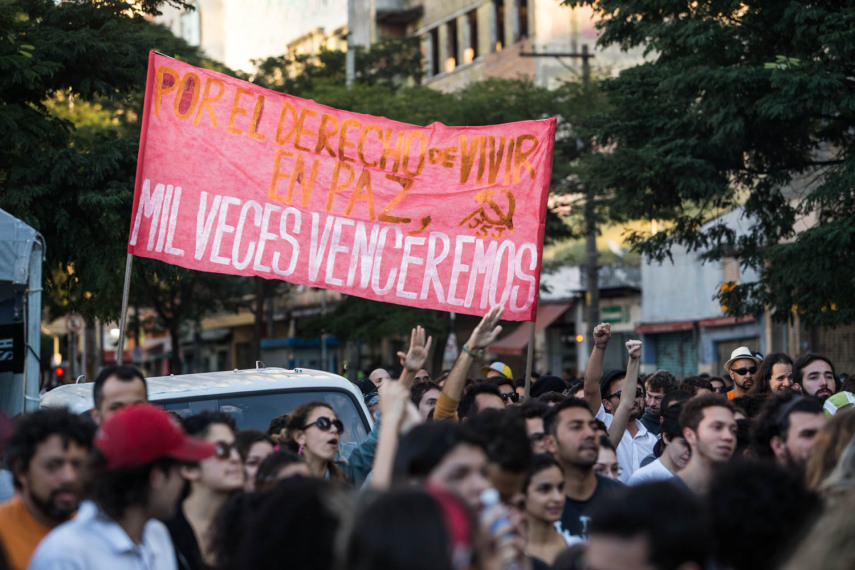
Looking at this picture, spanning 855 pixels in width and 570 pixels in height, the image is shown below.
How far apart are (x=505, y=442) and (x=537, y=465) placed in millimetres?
585

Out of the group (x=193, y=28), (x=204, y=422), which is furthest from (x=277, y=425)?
(x=193, y=28)

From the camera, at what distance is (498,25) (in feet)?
129

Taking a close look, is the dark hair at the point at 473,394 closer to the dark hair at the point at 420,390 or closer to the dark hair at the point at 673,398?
the dark hair at the point at 420,390

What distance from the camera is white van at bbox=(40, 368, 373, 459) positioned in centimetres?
787

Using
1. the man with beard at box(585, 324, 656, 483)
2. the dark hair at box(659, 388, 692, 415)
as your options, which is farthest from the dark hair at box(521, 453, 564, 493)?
the dark hair at box(659, 388, 692, 415)

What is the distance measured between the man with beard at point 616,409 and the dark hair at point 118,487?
4083mm

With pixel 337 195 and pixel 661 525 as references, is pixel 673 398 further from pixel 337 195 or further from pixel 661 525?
pixel 661 525

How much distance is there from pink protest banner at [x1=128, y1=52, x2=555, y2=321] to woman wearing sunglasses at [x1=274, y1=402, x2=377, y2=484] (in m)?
2.77

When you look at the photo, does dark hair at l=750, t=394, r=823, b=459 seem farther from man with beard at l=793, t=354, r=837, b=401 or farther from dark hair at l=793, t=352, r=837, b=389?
dark hair at l=793, t=352, r=837, b=389

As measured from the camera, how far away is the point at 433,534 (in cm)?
245

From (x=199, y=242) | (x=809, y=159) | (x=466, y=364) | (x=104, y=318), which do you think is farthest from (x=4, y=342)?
(x=809, y=159)

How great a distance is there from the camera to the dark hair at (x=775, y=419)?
17.7 feet

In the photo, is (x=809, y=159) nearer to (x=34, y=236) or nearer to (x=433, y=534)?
(x=34, y=236)

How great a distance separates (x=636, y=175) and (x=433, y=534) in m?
15.4
